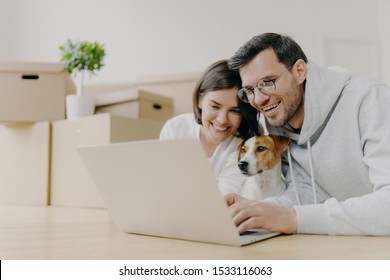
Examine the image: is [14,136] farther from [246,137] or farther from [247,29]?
[247,29]

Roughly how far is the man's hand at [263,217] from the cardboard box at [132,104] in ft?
3.25

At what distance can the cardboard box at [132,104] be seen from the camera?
159 centimetres

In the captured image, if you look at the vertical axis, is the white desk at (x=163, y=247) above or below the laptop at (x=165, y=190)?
below

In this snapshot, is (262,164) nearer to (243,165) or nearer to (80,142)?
(243,165)

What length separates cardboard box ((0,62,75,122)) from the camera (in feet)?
5.02

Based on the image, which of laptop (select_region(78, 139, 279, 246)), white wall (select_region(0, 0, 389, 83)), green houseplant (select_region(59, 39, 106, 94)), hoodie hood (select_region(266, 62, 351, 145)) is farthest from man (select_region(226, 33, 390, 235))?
white wall (select_region(0, 0, 389, 83))

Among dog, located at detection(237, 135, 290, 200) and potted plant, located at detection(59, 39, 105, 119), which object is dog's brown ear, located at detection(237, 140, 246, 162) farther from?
potted plant, located at detection(59, 39, 105, 119)

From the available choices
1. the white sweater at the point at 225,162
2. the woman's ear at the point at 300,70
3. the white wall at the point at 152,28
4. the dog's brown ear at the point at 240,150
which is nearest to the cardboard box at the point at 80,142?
the white sweater at the point at 225,162

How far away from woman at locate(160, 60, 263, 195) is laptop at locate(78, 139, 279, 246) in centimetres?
28

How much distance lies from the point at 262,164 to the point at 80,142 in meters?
0.86

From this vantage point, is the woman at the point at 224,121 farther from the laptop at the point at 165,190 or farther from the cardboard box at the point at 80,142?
the cardboard box at the point at 80,142

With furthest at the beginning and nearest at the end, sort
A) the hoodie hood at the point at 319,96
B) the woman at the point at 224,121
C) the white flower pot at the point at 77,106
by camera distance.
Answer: the white flower pot at the point at 77,106
the woman at the point at 224,121
the hoodie hood at the point at 319,96

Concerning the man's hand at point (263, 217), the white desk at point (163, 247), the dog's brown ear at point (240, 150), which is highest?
the dog's brown ear at point (240, 150)
